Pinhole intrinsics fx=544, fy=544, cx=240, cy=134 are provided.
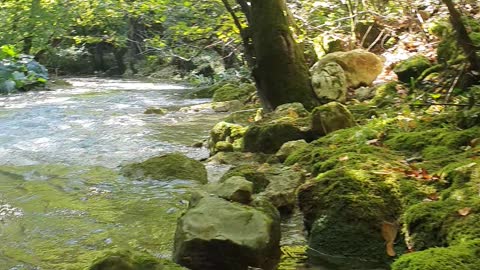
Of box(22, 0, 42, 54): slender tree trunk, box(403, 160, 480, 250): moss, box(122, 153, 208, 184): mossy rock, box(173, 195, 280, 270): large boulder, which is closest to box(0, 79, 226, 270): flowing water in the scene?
box(122, 153, 208, 184): mossy rock

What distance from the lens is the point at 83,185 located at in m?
5.48

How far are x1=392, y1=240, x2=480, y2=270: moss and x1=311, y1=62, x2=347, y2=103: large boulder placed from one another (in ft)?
17.2

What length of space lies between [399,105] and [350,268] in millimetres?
3685

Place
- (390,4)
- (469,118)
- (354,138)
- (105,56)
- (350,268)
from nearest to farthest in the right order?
(350,268), (469,118), (354,138), (390,4), (105,56)

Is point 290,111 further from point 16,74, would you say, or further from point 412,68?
point 16,74

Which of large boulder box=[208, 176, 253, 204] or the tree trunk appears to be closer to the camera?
large boulder box=[208, 176, 253, 204]

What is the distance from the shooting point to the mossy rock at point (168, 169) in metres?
5.54

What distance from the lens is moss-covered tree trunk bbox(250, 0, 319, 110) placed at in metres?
7.30

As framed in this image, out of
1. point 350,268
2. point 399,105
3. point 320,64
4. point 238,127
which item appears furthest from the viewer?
point 320,64

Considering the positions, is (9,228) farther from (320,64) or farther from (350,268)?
(320,64)

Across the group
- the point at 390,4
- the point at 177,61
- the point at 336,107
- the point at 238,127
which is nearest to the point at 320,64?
the point at 238,127

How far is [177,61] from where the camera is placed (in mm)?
24281

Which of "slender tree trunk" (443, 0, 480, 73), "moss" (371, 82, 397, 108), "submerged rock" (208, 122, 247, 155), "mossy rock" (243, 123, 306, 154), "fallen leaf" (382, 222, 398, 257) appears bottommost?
"submerged rock" (208, 122, 247, 155)

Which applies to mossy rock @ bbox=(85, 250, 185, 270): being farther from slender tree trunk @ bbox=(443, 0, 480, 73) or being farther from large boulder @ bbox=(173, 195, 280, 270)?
slender tree trunk @ bbox=(443, 0, 480, 73)
